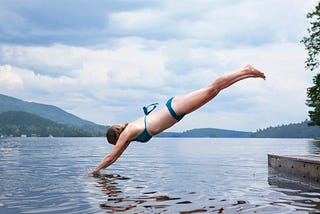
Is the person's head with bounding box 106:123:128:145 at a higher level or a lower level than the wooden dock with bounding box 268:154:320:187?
higher

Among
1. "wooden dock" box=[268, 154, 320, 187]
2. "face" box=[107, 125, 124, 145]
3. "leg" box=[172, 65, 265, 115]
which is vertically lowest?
"wooden dock" box=[268, 154, 320, 187]

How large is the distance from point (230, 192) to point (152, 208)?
3850 mm

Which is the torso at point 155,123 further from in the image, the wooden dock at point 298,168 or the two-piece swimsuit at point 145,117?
the wooden dock at point 298,168

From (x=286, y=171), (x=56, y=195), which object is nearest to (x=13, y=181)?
(x=56, y=195)

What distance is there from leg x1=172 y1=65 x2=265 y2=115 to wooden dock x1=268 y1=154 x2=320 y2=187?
664 cm

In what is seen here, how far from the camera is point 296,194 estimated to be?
43.7 ft

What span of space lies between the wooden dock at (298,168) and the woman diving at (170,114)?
663 centimetres

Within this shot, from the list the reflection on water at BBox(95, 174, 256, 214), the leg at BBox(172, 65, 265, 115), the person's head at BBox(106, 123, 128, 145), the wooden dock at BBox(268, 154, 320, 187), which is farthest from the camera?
the wooden dock at BBox(268, 154, 320, 187)

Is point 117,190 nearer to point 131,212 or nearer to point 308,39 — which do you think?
point 131,212

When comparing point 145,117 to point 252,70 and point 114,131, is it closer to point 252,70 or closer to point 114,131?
point 114,131

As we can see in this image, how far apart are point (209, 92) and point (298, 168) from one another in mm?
8949

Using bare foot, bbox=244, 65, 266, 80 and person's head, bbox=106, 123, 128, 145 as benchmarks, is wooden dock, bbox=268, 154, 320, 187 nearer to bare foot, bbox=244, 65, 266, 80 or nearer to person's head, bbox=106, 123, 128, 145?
bare foot, bbox=244, 65, 266, 80

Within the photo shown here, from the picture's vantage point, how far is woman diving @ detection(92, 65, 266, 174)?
10.4m

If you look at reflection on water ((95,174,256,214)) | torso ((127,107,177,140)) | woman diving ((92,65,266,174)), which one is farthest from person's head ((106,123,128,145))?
reflection on water ((95,174,256,214))
